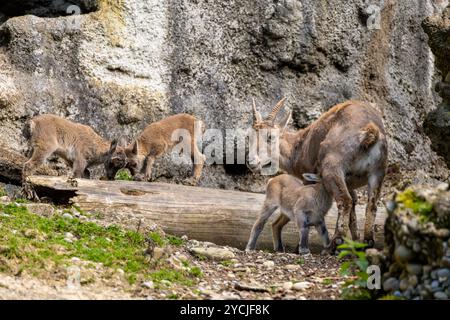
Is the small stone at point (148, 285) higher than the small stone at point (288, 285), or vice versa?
the small stone at point (148, 285)

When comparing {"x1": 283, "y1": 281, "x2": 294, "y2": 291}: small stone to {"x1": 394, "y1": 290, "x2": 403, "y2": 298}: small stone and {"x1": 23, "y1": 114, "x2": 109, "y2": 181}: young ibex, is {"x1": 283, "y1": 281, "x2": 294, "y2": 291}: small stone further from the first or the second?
{"x1": 23, "y1": 114, "x2": 109, "y2": 181}: young ibex

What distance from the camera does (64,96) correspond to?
13562mm

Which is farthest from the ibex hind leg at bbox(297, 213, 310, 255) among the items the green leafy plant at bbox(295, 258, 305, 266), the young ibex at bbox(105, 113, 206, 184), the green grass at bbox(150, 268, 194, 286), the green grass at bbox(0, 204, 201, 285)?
the young ibex at bbox(105, 113, 206, 184)

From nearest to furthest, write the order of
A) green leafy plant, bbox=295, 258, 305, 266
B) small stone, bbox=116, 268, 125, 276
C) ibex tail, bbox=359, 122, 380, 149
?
small stone, bbox=116, 268, 125, 276
green leafy plant, bbox=295, 258, 305, 266
ibex tail, bbox=359, 122, 380, 149

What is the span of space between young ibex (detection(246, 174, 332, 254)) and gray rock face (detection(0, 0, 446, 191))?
348 cm

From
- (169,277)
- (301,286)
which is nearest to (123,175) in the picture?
(169,277)

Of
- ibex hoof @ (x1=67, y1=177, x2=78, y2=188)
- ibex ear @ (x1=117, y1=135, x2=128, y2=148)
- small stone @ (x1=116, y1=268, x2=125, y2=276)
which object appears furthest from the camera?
ibex ear @ (x1=117, y1=135, x2=128, y2=148)

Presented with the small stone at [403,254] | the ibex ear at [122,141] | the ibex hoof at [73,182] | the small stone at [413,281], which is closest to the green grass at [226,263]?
the ibex hoof at [73,182]

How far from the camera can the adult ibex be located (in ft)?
41.8

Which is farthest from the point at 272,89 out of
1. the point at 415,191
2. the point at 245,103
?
the point at 415,191

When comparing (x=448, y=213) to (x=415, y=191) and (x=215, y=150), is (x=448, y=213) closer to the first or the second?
(x=415, y=191)

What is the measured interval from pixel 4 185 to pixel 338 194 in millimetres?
5051

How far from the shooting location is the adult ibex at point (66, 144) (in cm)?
1275

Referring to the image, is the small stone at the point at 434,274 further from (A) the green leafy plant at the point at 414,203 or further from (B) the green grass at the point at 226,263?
(B) the green grass at the point at 226,263
